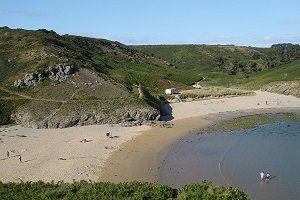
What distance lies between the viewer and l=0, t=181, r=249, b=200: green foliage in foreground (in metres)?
28.0

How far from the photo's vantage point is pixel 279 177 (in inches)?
1720

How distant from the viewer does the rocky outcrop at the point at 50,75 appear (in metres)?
86.6

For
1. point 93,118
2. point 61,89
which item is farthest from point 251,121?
point 61,89

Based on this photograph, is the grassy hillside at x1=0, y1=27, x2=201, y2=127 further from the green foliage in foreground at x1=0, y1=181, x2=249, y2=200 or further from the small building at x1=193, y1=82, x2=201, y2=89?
the green foliage in foreground at x1=0, y1=181, x2=249, y2=200

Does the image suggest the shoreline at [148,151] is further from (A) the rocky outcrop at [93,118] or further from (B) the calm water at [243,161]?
(A) the rocky outcrop at [93,118]

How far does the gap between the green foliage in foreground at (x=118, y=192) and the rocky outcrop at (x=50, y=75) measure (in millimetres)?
57070

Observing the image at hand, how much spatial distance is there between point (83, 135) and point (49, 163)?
15438mm

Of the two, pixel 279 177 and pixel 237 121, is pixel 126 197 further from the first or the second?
pixel 237 121

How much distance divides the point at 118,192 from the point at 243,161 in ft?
82.2

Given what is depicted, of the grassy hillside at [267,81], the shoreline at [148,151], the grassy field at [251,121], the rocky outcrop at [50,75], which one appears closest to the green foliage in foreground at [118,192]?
the shoreline at [148,151]

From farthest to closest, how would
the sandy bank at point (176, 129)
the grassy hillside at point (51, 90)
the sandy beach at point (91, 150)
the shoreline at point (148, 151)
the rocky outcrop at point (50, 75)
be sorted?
the rocky outcrop at point (50, 75) < the grassy hillside at point (51, 90) < the sandy bank at point (176, 129) < the sandy beach at point (91, 150) < the shoreline at point (148, 151)

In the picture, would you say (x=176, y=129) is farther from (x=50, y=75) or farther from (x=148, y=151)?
(x=50, y=75)

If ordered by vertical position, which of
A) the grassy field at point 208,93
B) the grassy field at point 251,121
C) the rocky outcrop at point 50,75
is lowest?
the grassy field at point 251,121

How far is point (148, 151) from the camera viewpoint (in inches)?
2183
